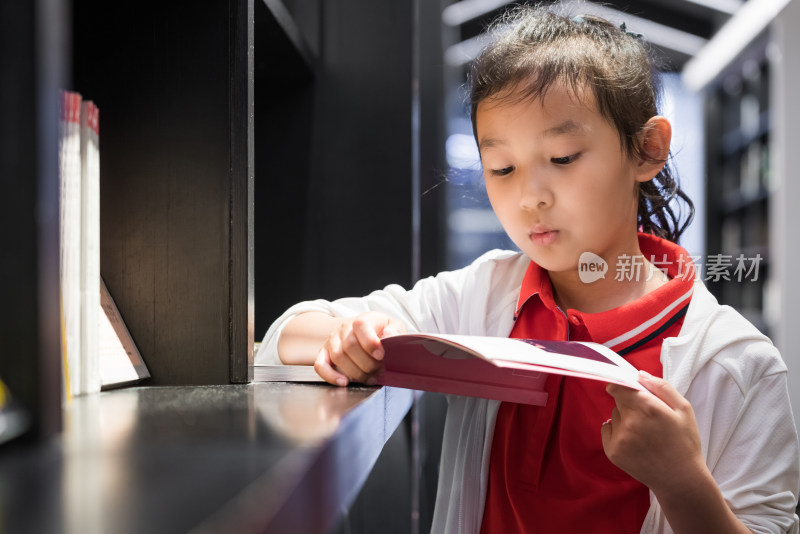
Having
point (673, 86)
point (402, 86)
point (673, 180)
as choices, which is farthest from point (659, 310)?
point (402, 86)

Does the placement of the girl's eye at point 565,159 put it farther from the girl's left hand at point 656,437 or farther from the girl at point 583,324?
the girl's left hand at point 656,437

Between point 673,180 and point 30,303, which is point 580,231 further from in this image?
point 30,303

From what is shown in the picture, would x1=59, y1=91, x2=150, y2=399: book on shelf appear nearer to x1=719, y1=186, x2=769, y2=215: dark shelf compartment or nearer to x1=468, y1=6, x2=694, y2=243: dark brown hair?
x1=468, y1=6, x2=694, y2=243: dark brown hair

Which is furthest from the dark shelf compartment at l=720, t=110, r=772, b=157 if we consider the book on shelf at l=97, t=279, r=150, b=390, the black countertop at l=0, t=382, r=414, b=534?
the book on shelf at l=97, t=279, r=150, b=390

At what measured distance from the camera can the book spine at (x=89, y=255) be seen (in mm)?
591

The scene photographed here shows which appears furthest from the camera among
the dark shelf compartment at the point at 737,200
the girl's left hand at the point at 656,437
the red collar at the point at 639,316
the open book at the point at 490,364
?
the dark shelf compartment at the point at 737,200

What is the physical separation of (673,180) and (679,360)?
0.39 m

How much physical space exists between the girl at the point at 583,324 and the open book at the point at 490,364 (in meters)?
0.04

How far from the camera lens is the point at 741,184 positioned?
1.21m

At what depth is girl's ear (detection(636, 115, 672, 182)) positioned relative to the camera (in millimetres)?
969

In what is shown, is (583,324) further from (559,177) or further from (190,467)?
(190,467)

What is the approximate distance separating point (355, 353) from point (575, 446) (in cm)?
34

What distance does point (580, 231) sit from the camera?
946 mm

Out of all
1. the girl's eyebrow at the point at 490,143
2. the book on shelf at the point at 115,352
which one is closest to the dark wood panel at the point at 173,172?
the book on shelf at the point at 115,352
